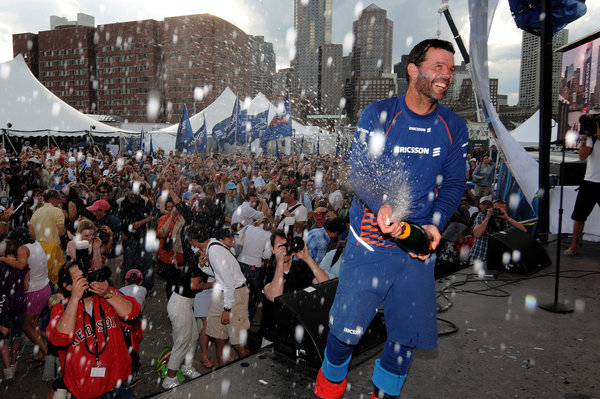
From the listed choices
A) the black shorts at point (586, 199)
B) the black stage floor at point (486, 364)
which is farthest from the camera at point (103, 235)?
Answer: the black shorts at point (586, 199)

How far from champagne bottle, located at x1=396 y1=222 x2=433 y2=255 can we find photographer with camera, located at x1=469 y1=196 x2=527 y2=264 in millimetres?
5546

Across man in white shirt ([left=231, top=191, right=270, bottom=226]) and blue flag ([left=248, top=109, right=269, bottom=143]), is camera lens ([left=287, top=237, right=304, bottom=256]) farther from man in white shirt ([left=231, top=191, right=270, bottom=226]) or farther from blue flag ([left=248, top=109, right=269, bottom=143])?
blue flag ([left=248, top=109, right=269, bottom=143])

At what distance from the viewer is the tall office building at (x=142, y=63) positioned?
138 m

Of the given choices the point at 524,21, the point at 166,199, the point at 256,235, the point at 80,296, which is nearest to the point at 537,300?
the point at 256,235

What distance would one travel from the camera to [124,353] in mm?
3658

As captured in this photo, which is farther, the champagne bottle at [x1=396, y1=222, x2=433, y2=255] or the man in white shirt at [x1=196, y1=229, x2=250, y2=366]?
the man in white shirt at [x1=196, y1=229, x2=250, y2=366]

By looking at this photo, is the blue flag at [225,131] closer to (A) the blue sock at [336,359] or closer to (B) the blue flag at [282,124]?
(B) the blue flag at [282,124]

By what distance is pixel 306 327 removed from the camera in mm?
3500

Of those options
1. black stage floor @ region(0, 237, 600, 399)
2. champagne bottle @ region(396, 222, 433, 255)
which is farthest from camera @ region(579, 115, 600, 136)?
champagne bottle @ region(396, 222, 433, 255)

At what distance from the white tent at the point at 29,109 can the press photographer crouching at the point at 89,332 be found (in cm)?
2728

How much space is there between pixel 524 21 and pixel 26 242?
9.34 m

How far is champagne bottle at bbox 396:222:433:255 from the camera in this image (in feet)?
6.88

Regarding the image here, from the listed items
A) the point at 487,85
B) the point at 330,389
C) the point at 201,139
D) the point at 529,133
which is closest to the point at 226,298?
the point at 330,389

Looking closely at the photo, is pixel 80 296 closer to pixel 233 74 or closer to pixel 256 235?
pixel 256 235
